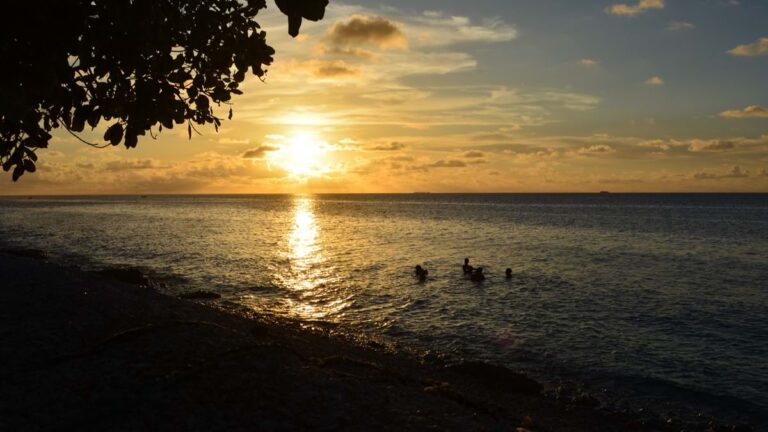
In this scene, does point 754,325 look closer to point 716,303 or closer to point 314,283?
point 716,303

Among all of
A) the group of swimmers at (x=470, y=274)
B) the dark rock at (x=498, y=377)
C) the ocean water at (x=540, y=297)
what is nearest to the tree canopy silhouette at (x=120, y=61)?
the dark rock at (x=498, y=377)

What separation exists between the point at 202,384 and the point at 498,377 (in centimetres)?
996

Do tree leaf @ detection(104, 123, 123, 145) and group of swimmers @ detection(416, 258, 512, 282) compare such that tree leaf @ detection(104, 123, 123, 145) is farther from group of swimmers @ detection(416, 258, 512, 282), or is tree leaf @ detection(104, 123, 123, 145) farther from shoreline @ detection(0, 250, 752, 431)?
group of swimmers @ detection(416, 258, 512, 282)

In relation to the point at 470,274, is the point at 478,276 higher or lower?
higher

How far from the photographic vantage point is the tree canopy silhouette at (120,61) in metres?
5.30

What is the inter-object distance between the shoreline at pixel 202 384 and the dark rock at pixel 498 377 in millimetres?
36

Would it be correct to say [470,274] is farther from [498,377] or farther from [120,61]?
[120,61]

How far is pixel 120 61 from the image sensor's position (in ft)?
22.5

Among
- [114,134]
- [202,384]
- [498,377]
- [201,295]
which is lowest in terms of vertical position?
[498,377]

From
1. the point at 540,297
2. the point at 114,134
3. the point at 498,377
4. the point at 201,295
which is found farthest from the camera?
the point at 540,297

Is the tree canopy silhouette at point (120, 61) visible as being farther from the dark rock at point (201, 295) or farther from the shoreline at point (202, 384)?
the dark rock at point (201, 295)

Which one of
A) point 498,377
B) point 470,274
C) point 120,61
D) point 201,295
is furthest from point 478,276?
point 120,61

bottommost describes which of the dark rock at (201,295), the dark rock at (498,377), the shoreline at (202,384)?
the dark rock at (498,377)

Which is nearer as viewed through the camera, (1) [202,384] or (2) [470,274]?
(1) [202,384]
